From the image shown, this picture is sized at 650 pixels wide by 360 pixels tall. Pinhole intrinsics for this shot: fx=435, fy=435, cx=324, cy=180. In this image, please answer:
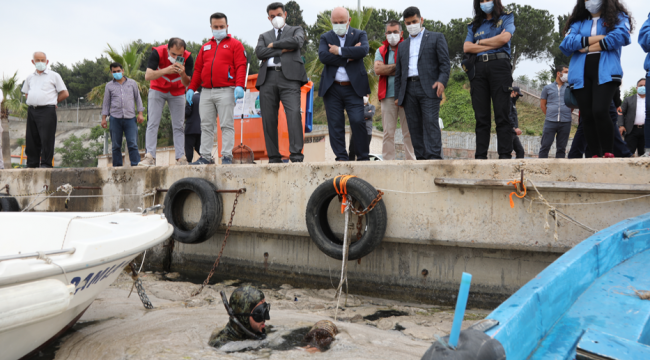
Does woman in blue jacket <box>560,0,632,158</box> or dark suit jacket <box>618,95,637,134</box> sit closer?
woman in blue jacket <box>560,0,632,158</box>

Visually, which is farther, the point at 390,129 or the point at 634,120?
the point at 634,120

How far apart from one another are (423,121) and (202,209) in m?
2.61

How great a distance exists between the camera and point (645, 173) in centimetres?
311

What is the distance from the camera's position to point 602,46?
3.69m

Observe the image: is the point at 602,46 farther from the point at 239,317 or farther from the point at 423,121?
the point at 239,317

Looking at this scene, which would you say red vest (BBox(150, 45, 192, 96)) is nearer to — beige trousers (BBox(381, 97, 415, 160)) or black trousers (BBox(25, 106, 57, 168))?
black trousers (BBox(25, 106, 57, 168))

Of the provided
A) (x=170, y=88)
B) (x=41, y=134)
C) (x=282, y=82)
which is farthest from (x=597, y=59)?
(x=41, y=134)

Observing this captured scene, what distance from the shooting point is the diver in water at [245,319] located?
3.11 metres

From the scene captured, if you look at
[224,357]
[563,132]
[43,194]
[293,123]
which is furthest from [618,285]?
[43,194]

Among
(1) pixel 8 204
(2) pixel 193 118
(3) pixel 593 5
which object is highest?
(3) pixel 593 5

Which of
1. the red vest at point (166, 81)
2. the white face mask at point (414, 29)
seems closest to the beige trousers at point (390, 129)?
the white face mask at point (414, 29)

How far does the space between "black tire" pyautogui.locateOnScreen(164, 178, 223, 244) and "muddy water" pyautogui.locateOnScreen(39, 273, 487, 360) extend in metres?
0.65

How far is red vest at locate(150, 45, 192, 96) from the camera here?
6109 mm

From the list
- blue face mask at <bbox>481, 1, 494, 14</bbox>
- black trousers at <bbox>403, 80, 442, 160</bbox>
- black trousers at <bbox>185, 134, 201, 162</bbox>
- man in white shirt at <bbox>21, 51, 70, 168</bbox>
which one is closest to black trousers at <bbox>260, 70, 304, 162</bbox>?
black trousers at <bbox>403, 80, 442, 160</bbox>
